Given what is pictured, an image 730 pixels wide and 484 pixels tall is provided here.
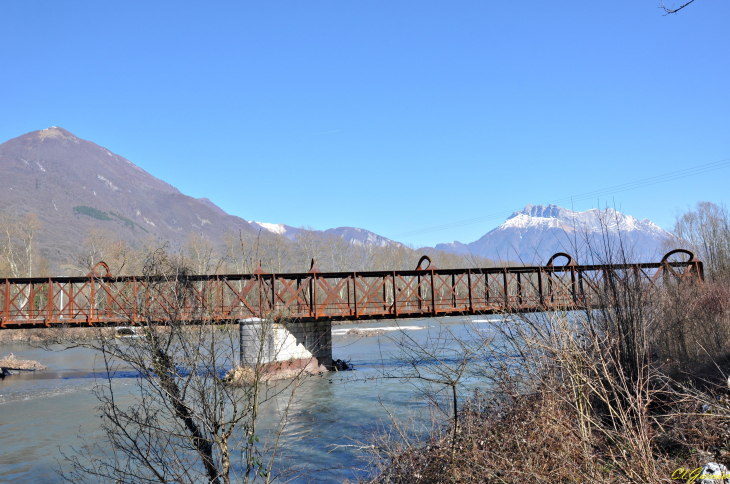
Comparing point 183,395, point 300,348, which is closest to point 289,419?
point 300,348

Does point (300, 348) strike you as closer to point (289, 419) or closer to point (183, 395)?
point (289, 419)

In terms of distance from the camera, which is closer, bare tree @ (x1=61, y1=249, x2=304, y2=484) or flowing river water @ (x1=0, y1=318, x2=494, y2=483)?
bare tree @ (x1=61, y1=249, x2=304, y2=484)

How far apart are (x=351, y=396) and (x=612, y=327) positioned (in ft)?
44.7

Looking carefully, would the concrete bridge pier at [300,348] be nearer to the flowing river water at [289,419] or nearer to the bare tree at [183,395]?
the flowing river water at [289,419]

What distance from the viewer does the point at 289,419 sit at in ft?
57.8

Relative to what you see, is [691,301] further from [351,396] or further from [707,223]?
[707,223]

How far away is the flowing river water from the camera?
12930mm

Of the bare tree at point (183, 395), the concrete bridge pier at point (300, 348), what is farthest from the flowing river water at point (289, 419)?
the bare tree at point (183, 395)

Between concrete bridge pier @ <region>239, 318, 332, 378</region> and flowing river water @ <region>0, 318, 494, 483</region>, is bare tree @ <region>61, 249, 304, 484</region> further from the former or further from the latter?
concrete bridge pier @ <region>239, 318, 332, 378</region>

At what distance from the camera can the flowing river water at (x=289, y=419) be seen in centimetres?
1293

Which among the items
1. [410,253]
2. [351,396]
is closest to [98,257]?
[410,253]

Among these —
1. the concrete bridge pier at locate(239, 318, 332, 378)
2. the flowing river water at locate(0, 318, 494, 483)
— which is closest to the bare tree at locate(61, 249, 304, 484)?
the flowing river water at locate(0, 318, 494, 483)

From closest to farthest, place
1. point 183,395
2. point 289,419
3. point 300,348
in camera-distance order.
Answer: point 183,395, point 289,419, point 300,348

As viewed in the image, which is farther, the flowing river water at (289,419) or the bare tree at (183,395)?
the flowing river water at (289,419)
